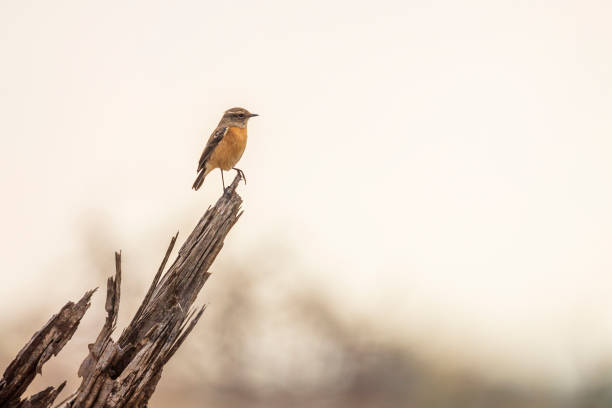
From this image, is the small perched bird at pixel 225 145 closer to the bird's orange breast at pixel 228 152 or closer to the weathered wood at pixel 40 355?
the bird's orange breast at pixel 228 152

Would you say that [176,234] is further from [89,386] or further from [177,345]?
[89,386]

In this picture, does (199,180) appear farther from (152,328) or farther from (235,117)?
(152,328)

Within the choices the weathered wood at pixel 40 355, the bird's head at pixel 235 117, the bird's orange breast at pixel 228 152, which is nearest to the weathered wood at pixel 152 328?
the weathered wood at pixel 40 355

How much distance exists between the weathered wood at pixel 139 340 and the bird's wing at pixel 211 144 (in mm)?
3413

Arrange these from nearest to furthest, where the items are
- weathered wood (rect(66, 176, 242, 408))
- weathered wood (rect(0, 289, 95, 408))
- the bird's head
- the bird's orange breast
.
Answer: weathered wood (rect(66, 176, 242, 408))
weathered wood (rect(0, 289, 95, 408))
the bird's orange breast
the bird's head

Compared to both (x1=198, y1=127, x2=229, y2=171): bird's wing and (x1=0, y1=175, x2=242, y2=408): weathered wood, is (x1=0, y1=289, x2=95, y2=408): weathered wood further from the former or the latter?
(x1=198, y1=127, x2=229, y2=171): bird's wing

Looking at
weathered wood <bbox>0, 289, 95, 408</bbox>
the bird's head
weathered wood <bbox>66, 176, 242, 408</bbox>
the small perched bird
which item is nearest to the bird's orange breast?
the small perched bird

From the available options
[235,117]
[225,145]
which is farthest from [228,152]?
[235,117]

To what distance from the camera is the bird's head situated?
11000mm

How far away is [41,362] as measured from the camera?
6.71m

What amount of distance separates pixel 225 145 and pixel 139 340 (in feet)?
15.3

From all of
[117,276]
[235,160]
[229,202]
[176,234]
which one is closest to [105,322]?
[117,276]

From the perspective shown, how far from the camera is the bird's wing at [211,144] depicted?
35.3ft

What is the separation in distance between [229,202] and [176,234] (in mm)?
1005
